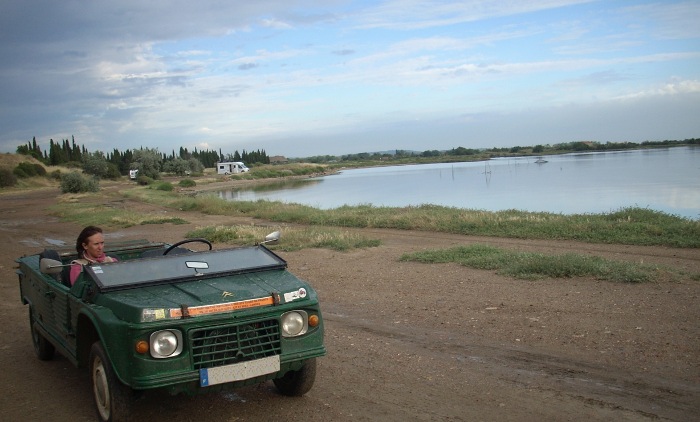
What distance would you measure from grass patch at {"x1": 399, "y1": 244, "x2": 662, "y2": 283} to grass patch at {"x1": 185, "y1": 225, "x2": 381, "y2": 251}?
3.08 m

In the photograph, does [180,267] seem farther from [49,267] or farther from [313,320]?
[313,320]

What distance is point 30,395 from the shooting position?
5.58 m

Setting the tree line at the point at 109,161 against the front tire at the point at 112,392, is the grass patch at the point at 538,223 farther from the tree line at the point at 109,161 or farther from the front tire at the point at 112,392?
the tree line at the point at 109,161

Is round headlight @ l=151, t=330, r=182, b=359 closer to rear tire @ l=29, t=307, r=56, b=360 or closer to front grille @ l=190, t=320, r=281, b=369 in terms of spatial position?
front grille @ l=190, t=320, r=281, b=369

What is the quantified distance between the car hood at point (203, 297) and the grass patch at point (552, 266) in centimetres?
624

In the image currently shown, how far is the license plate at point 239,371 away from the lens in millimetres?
4152

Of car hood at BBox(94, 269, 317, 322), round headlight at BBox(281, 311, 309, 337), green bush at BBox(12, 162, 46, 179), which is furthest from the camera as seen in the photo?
green bush at BBox(12, 162, 46, 179)

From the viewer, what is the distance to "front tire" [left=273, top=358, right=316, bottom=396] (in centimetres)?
500

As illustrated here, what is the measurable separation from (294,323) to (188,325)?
0.83 meters

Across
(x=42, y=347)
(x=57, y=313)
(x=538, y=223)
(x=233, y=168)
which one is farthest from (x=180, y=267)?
(x=233, y=168)

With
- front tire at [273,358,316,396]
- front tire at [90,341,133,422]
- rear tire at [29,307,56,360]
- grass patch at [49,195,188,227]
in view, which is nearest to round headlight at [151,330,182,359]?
front tire at [90,341,133,422]

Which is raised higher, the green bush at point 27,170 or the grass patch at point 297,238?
the green bush at point 27,170

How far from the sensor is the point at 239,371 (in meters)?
4.25

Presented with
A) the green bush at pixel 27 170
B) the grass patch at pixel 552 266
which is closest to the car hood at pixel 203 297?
the grass patch at pixel 552 266
